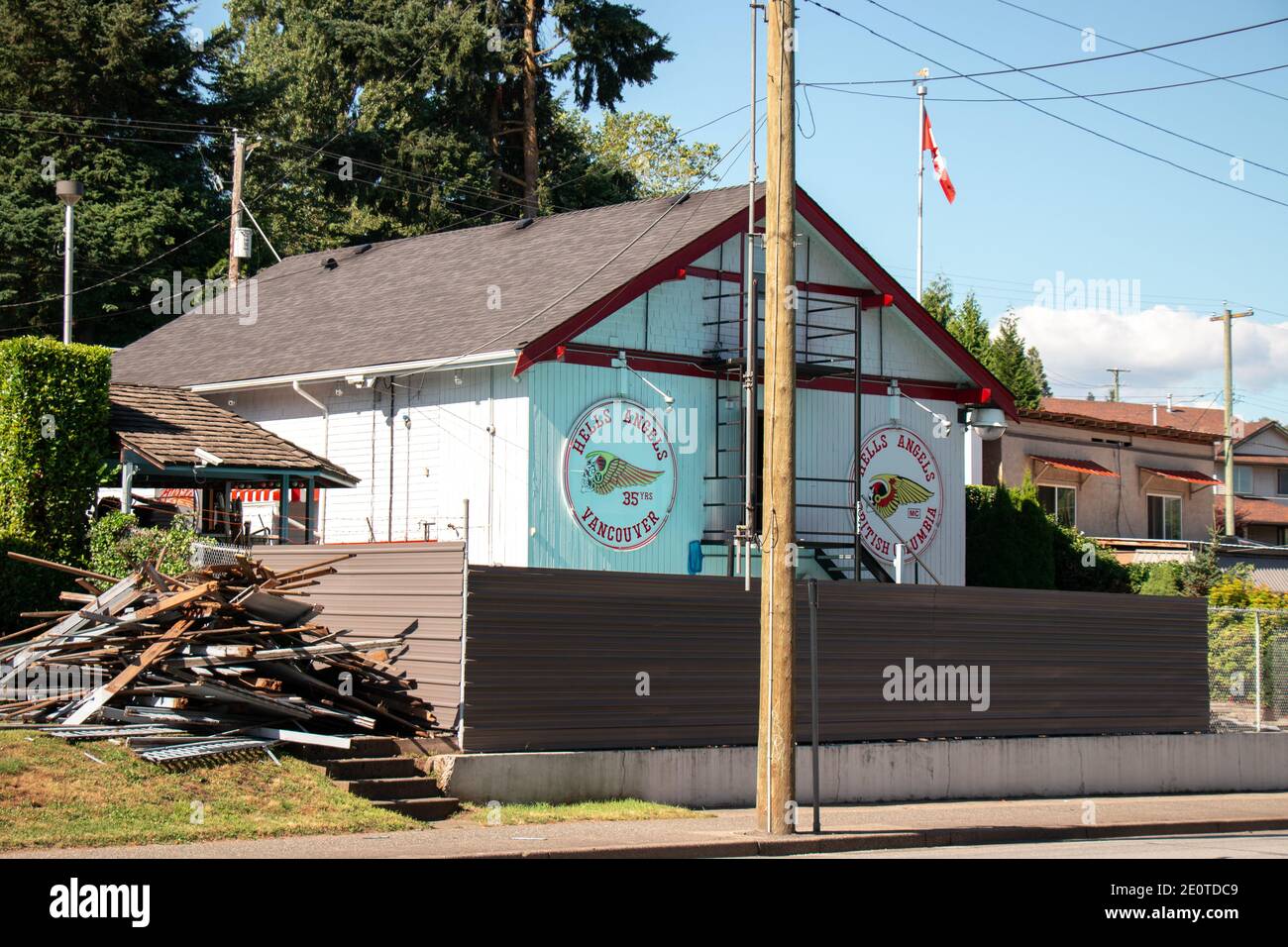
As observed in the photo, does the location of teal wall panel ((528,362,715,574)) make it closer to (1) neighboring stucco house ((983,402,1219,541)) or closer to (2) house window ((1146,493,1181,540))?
(1) neighboring stucco house ((983,402,1219,541))

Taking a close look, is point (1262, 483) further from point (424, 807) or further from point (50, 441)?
point (424, 807)

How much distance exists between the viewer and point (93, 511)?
77.3ft

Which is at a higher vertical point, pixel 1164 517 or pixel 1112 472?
pixel 1112 472

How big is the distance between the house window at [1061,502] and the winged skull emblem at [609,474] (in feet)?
71.1

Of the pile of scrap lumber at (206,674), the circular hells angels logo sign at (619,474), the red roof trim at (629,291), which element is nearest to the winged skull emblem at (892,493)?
the circular hells angels logo sign at (619,474)

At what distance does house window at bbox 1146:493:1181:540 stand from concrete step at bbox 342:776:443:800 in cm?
3640

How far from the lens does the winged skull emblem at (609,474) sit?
23.7 metres

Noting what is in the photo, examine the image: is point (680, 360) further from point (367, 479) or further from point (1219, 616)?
point (1219, 616)

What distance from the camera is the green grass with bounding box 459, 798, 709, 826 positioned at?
15211 millimetres

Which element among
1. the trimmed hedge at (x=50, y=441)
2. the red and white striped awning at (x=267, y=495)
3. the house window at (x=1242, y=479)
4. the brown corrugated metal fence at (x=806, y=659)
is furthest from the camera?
the house window at (x=1242, y=479)

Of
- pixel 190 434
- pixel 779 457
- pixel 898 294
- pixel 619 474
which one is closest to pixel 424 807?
pixel 779 457

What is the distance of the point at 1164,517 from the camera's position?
1882 inches

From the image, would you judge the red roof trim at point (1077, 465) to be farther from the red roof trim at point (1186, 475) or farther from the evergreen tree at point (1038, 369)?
the evergreen tree at point (1038, 369)

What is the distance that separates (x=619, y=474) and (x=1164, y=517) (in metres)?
29.0
